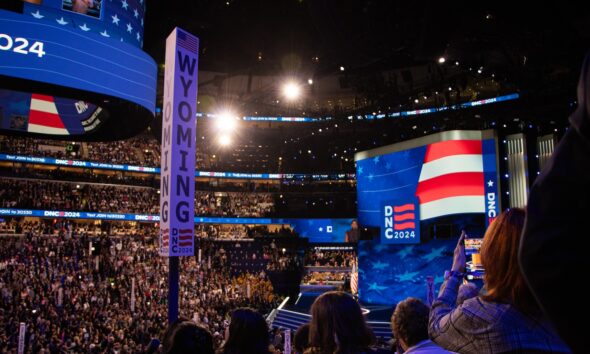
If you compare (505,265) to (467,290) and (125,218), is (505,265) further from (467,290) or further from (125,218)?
(125,218)

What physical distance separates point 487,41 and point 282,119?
91.3 feet

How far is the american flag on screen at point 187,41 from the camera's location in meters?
6.58

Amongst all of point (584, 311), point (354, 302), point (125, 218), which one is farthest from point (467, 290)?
point (125, 218)

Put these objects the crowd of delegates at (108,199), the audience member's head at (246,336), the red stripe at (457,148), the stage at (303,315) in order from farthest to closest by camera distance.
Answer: the crowd of delegates at (108,199) < the red stripe at (457,148) < the stage at (303,315) < the audience member's head at (246,336)

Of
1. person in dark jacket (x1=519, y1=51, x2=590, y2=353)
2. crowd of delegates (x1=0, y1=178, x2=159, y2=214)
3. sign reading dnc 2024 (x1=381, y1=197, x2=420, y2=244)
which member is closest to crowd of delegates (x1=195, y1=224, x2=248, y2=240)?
crowd of delegates (x1=0, y1=178, x2=159, y2=214)

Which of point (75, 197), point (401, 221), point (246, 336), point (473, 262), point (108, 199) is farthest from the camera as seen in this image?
point (108, 199)

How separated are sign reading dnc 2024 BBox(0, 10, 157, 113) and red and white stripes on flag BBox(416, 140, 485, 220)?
15.8 metres

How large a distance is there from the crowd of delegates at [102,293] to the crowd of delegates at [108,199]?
3.80 m

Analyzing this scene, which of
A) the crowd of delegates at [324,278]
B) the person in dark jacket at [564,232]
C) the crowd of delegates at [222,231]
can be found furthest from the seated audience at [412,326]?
the crowd of delegates at [222,231]

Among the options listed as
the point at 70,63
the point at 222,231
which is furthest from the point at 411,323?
the point at 222,231

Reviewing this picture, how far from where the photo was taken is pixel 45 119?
1309 cm

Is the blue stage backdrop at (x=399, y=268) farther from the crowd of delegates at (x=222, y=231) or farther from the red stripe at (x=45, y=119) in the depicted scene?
the crowd of delegates at (x=222, y=231)

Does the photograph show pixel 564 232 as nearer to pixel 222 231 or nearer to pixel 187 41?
pixel 187 41

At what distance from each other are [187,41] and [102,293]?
66.3 feet
